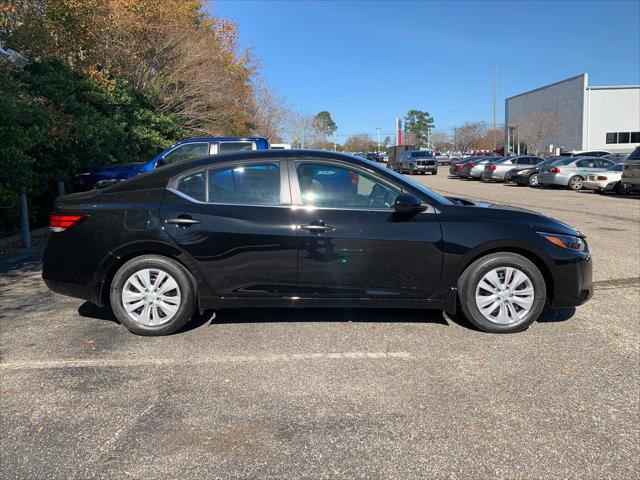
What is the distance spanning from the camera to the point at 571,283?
15.4ft

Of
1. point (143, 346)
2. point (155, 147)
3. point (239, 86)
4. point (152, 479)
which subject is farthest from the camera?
point (239, 86)

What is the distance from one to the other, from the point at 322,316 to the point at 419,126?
145 m

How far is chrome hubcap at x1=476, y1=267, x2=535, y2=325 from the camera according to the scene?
15.4 feet

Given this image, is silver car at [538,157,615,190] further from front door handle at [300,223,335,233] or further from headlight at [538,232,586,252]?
front door handle at [300,223,335,233]

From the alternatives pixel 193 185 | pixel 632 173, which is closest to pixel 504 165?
pixel 632 173

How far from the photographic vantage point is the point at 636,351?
4.35 meters

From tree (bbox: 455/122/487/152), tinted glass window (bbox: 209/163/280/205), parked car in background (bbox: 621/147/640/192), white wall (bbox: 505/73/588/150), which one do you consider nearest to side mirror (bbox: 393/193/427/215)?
tinted glass window (bbox: 209/163/280/205)

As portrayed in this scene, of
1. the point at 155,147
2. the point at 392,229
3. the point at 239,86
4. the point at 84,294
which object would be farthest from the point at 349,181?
the point at 239,86

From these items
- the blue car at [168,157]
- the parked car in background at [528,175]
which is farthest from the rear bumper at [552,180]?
the blue car at [168,157]

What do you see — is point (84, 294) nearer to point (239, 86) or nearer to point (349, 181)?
point (349, 181)

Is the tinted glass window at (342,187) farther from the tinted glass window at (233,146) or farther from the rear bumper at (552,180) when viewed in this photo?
the rear bumper at (552,180)

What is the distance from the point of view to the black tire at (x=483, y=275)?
183 inches

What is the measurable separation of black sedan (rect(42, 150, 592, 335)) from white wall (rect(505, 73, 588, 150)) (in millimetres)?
54346

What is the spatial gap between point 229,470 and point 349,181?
8.92 feet
